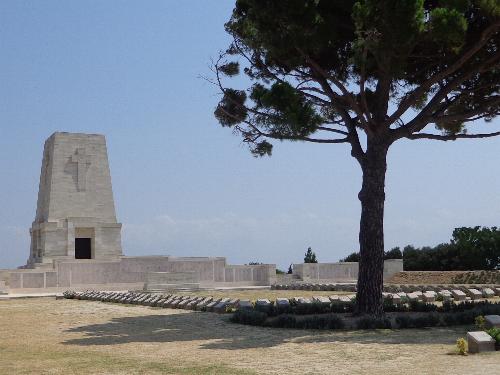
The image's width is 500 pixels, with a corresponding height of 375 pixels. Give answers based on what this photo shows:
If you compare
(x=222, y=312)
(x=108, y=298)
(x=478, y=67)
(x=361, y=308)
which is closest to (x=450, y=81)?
(x=478, y=67)

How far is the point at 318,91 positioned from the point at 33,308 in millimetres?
9916

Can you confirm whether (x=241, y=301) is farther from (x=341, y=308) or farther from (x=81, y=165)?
(x=81, y=165)

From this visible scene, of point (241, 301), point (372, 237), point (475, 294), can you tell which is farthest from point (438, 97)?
point (475, 294)

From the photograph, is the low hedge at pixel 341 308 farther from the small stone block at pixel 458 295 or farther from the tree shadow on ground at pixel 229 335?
the small stone block at pixel 458 295

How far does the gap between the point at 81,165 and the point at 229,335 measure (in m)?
23.5

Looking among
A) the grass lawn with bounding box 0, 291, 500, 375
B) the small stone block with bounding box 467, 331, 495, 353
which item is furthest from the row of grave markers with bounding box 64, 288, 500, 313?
the small stone block with bounding box 467, 331, 495, 353

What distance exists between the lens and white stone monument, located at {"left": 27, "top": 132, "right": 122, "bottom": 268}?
32.2 meters

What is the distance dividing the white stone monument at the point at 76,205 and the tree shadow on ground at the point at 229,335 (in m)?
19.3

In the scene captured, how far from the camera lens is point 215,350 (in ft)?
31.6

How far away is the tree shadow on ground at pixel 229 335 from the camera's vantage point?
1027 cm

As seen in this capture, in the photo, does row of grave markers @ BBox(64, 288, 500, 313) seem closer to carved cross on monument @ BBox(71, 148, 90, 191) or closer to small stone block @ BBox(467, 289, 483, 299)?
small stone block @ BBox(467, 289, 483, 299)

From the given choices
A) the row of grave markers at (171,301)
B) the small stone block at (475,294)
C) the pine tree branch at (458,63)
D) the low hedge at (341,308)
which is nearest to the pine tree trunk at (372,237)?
the pine tree branch at (458,63)

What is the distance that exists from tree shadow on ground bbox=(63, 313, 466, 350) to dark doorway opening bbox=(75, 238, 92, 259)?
2007cm

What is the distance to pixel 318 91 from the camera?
14.4 metres
